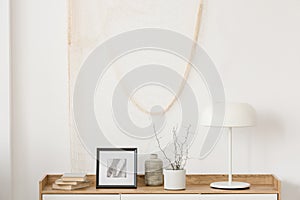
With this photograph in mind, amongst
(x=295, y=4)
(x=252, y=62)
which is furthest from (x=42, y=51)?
(x=295, y=4)

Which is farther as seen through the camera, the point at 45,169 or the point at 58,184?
the point at 45,169

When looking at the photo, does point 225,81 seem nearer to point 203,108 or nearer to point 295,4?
point 203,108

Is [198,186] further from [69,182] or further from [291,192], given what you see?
[69,182]

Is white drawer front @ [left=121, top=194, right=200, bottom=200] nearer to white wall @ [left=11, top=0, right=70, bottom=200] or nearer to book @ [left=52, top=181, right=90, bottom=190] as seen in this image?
book @ [left=52, top=181, right=90, bottom=190]

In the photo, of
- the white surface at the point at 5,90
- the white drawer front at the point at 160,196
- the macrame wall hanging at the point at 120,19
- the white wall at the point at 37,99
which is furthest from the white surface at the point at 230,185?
the white surface at the point at 5,90

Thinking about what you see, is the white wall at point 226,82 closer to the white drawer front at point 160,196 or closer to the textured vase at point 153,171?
the textured vase at point 153,171

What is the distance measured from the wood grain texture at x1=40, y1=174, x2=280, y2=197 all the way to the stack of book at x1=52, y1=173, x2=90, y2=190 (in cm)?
Answer: 3

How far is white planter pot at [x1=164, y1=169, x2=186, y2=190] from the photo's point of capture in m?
3.45

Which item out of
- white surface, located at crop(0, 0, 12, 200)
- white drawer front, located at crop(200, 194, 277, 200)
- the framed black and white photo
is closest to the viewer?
white drawer front, located at crop(200, 194, 277, 200)

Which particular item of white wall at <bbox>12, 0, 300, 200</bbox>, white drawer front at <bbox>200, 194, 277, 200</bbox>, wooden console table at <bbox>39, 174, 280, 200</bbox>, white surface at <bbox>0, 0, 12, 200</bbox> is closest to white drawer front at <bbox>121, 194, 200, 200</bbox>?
wooden console table at <bbox>39, 174, 280, 200</bbox>

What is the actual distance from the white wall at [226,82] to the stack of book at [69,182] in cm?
25

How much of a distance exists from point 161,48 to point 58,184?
99 centimetres

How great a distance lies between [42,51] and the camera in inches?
147

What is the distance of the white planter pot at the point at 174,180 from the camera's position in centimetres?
345
